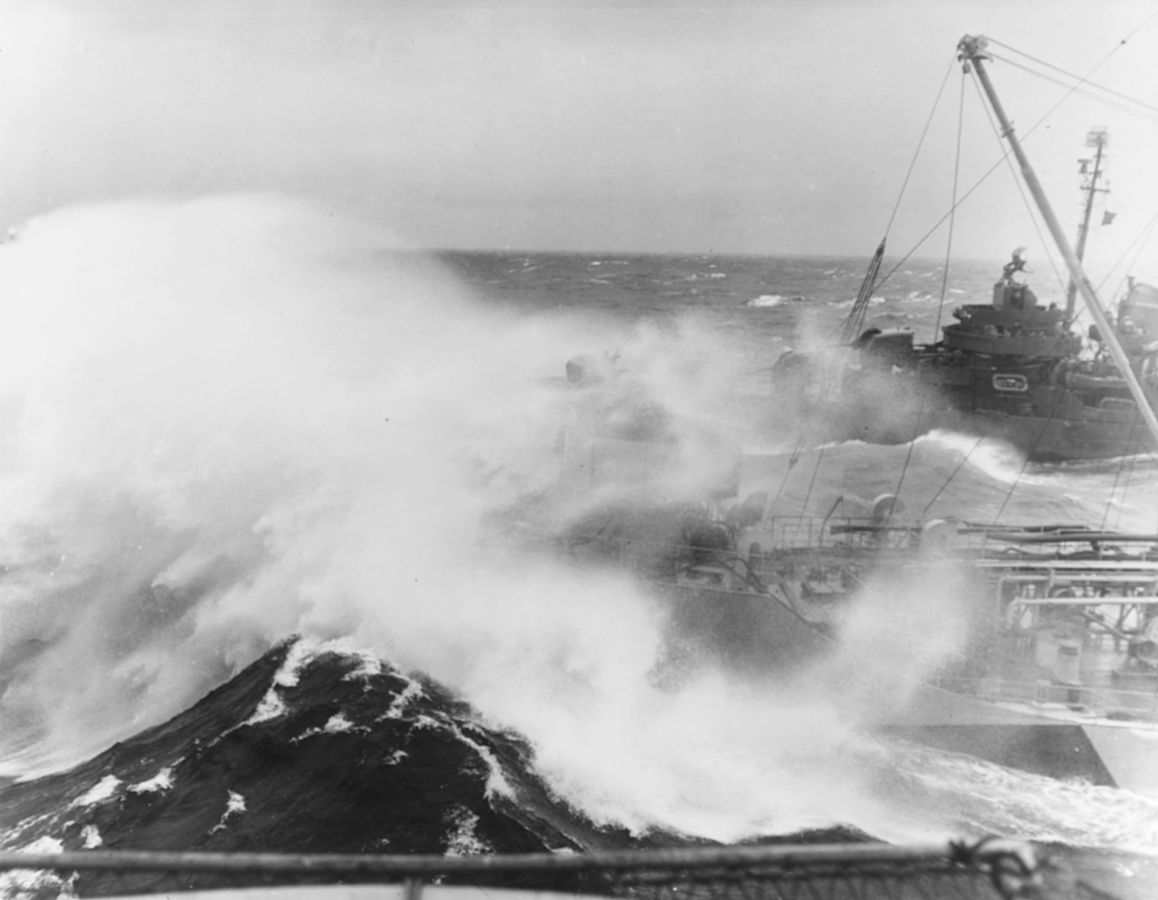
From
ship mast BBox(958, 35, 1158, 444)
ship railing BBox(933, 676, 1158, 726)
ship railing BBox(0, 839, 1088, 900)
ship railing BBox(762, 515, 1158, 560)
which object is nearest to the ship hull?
ship railing BBox(933, 676, 1158, 726)

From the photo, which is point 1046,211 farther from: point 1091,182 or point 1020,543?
point 1091,182

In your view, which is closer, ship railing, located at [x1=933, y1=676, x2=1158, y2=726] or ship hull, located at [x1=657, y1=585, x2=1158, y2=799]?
ship hull, located at [x1=657, y1=585, x2=1158, y2=799]

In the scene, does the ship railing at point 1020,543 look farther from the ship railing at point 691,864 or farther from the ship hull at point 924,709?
the ship railing at point 691,864

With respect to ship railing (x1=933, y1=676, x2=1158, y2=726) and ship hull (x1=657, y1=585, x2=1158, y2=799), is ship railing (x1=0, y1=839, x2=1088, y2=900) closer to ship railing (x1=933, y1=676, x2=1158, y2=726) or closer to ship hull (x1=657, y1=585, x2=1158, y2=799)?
ship hull (x1=657, y1=585, x2=1158, y2=799)

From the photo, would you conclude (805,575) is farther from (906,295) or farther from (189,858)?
(906,295)

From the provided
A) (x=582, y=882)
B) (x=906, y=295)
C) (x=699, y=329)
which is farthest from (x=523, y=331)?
(x=906, y=295)

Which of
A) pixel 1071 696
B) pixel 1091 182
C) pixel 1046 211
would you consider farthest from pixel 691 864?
pixel 1091 182
